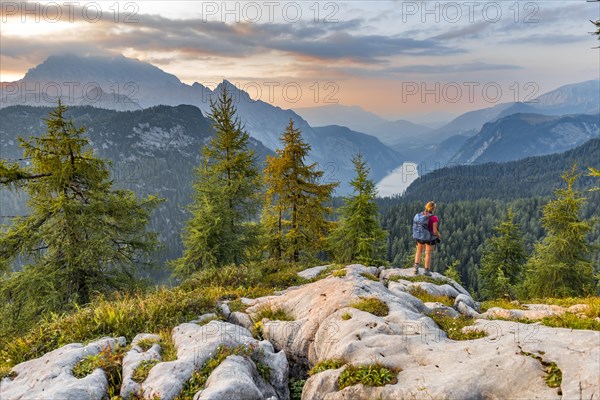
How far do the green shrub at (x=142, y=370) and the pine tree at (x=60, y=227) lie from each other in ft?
30.6

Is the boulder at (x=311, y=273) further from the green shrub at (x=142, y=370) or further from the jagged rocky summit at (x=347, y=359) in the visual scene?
the green shrub at (x=142, y=370)

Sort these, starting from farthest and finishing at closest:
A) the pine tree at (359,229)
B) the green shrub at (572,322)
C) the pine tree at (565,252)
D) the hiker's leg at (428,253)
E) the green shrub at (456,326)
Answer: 1. the pine tree at (565,252)
2. the pine tree at (359,229)
3. the hiker's leg at (428,253)
4. the green shrub at (456,326)
5. the green shrub at (572,322)

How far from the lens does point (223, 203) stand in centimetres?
2323

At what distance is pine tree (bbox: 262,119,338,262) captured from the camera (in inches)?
1054

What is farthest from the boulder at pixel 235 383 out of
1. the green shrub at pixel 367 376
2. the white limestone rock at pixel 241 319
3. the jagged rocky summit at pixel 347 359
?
the white limestone rock at pixel 241 319

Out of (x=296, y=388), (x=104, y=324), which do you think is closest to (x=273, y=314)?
(x=296, y=388)

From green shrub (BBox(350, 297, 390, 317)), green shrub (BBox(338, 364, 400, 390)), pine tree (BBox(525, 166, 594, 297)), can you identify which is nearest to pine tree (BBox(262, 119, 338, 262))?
green shrub (BBox(350, 297, 390, 317))

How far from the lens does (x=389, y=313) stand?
34.7 ft

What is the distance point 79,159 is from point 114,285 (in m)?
6.53

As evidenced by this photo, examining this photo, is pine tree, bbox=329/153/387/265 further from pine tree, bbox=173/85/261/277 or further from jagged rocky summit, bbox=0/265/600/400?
jagged rocky summit, bbox=0/265/600/400

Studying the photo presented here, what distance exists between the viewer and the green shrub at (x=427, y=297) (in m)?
13.2

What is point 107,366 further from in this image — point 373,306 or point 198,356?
point 373,306

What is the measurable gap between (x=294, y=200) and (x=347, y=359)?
64.2 feet

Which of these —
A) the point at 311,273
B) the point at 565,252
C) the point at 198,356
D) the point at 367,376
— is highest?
the point at 367,376
